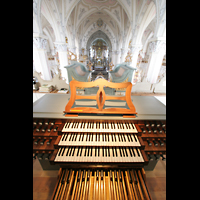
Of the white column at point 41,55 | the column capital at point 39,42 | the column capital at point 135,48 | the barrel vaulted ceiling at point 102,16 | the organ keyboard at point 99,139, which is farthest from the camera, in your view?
the column capital at point 135,48

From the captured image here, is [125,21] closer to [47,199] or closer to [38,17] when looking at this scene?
[38,17]

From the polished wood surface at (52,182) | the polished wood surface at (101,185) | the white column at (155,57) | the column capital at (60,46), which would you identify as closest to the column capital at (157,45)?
the white column at (155,57)

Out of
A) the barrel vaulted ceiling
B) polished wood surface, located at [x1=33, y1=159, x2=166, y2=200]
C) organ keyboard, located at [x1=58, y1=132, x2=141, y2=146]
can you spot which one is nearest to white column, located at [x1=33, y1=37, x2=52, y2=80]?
the barrel vaulted ceiling

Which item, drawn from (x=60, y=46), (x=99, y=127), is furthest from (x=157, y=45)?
(x=60, y=46)

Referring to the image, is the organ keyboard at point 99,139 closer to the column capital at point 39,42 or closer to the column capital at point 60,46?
the column capital at point 39,42

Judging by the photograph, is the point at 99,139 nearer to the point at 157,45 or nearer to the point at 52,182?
the point at 52,182

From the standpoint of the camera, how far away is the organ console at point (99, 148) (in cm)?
150

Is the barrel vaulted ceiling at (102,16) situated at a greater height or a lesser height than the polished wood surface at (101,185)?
greater

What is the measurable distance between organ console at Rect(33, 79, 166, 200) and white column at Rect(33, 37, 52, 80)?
6499 mm

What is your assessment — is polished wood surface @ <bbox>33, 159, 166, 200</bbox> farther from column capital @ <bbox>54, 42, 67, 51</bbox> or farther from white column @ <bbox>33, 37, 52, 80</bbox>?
column capital @ <bbox>54, 42, 67, 51</bbox>

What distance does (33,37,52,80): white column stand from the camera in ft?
21.7

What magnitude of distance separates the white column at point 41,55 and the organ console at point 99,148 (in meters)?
6.50

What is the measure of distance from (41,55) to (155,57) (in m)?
8.12
